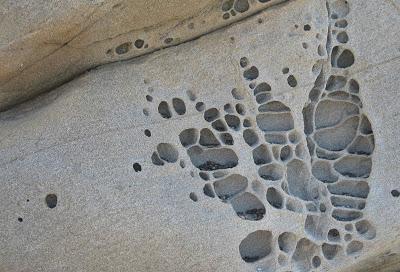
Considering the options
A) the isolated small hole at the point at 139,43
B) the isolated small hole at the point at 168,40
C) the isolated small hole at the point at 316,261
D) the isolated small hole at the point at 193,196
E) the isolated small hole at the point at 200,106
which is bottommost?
the isolated small hole at the point at 316,261

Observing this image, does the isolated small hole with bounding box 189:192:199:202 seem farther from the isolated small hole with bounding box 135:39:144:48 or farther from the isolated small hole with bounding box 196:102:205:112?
the isolated small hole with bounding box 135:39:144:48

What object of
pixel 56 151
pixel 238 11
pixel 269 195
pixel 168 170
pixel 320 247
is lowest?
pixel 320 247

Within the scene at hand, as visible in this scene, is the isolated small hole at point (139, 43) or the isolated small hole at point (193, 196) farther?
the isolated small hole at point (139, 43)

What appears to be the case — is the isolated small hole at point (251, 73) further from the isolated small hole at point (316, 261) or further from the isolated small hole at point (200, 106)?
the isolated small hole at point (316, 261)

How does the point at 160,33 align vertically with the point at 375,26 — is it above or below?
above

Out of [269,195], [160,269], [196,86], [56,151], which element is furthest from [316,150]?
[56,151]

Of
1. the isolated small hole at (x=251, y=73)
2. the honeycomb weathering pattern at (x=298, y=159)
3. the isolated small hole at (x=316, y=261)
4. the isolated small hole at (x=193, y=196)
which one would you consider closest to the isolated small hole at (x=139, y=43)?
the honeycomb weathering pattern at (x=298, y=159)

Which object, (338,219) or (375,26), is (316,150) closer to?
(338,219)

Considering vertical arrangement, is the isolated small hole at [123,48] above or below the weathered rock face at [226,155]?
above
